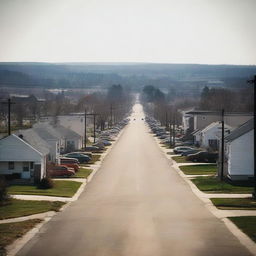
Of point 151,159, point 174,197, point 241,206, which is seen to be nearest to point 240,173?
point 174,197

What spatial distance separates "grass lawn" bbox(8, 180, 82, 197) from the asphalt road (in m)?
1.23

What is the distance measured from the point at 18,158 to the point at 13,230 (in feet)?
77.7

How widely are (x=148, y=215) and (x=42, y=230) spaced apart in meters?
7.51

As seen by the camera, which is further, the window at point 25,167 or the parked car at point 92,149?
the parked car at point 92,149

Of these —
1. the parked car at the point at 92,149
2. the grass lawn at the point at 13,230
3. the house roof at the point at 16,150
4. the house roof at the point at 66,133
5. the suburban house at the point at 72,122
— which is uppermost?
the suburban house at the point at 72,122

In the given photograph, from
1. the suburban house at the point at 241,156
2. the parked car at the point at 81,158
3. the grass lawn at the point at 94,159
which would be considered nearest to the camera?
the suburban house at the point at 241,156

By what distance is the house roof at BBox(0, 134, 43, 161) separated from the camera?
54.1 meters

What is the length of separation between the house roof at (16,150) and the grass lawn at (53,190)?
3.38 meters

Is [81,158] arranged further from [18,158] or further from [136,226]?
[136,226]

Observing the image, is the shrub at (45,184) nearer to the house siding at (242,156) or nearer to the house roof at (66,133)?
the house siding at (242,156)

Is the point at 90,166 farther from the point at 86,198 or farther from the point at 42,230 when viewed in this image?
the point at 42,230

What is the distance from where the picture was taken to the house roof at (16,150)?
178 ft

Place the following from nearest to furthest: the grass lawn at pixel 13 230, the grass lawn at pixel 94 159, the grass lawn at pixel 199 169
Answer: the grass lawn at pixel 13 230
the grass lawn at pixel 199 169
the grass lawn at pixel 94 159

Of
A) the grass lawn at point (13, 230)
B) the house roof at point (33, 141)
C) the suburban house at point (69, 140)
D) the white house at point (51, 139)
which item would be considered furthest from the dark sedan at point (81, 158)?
the grass lawn at point (13, 230)
